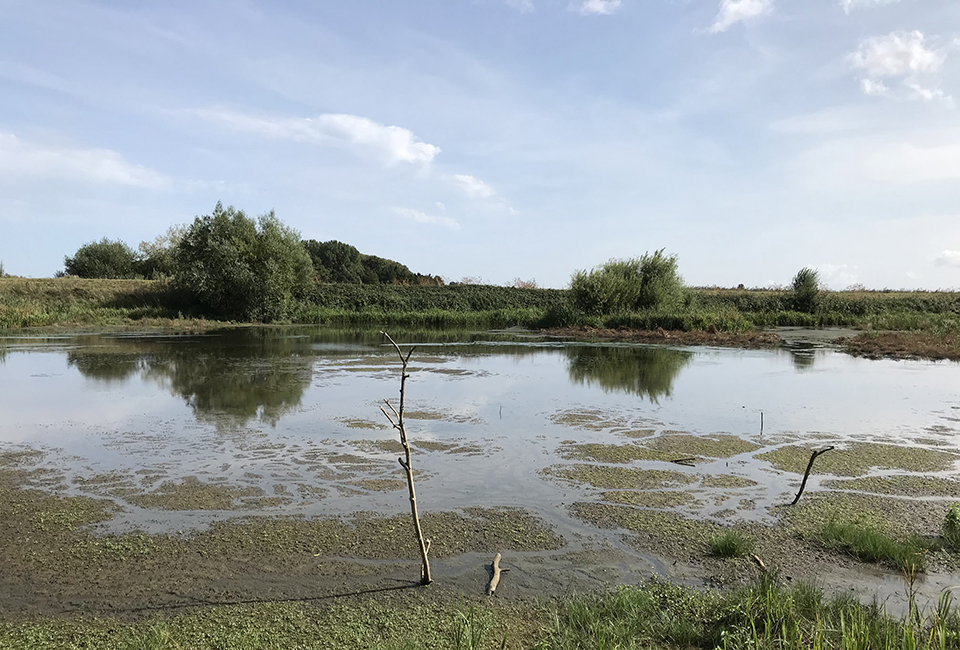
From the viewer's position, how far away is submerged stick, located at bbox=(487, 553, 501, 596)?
4.33 m

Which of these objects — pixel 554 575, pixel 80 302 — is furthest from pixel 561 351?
pixel 80 302

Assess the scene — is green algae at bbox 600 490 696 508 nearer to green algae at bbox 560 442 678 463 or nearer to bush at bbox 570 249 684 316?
green algae at bbox 560 442 678 463

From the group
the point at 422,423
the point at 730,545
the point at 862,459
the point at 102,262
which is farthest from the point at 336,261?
the point at 730,545

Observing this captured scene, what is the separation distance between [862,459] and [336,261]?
237 feet

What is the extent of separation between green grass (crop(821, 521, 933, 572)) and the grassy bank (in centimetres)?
2490

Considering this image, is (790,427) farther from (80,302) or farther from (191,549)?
(80,302)

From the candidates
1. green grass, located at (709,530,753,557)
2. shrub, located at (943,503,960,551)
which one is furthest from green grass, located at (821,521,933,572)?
green grass, located at (709,530,753,557)

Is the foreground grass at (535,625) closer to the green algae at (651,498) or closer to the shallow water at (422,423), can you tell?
the shallow water at (422,423)

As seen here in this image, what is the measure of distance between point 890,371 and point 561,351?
33.9 ft

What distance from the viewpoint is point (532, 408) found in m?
11.7

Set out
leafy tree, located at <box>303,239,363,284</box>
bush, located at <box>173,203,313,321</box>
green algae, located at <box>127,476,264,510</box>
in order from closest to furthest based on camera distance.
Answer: green algae, located at <box>127,476,264,510</box> → bush, located at <box>173,203,313,321</box> → leafy tree, located at <box>303,239,363,284</box>

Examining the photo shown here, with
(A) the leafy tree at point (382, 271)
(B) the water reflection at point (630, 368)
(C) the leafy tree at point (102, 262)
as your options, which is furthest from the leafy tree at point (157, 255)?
(B) the water reflection at point (630, 368)

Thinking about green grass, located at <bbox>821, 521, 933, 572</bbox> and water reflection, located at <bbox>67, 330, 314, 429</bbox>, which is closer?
green grass, located at <bbox>821, 521, 933, 572</bbox>

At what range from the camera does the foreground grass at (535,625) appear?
11.4 ft
